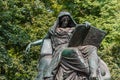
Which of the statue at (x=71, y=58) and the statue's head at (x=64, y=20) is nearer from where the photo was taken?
the statue at (x=71, y=58)

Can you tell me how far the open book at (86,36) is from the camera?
1057 centimetres

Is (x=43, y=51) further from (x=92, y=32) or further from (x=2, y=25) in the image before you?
(x=2, y=25)

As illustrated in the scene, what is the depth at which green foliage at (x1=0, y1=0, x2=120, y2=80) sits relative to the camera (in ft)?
69.3

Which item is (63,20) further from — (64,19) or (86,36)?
(86,36)

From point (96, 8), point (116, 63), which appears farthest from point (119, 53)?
point (96, 8)

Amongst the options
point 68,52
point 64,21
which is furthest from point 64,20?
point 68,52

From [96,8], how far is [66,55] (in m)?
15.3

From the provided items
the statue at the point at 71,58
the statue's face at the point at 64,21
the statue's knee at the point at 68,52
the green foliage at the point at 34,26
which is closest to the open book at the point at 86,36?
the statue at the point at 71,58

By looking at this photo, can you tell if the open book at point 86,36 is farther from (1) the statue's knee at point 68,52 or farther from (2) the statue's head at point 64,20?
(2) the statue's head at point 64,20

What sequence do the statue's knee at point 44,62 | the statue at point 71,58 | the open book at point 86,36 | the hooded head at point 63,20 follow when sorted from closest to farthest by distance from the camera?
the statue at point 71,58 → the open book at point 86,36 → the statue's knee at point 44,62 → the hooded head at point 63,20

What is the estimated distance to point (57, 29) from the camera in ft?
36.7

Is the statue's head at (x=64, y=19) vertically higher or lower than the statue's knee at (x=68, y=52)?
higher

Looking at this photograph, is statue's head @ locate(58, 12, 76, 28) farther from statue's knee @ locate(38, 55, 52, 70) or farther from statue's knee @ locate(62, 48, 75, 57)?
statue's knee @ locate(62, 48, 75, 57)

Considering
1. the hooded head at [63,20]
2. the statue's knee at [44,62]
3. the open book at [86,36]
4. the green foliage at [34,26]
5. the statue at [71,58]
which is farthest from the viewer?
the green foliage at [34,26]
